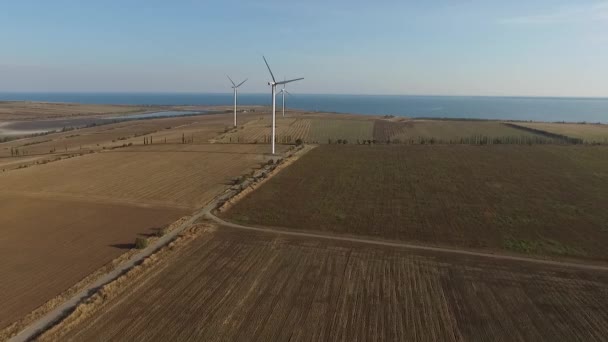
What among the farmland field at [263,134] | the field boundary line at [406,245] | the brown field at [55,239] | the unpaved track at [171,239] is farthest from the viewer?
the farmland field at [263,134]

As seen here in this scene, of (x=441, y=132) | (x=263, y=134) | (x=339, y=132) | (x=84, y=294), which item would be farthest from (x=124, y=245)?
(x=441, y=132)

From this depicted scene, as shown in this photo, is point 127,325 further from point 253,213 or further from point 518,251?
point 518,251

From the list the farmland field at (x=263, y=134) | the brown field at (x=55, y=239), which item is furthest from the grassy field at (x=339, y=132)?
the brown field at (x=55, y=239)

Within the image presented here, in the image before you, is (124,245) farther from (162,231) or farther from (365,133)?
(365,133)

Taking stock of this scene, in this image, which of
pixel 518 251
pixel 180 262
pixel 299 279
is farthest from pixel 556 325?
pixel 180 262

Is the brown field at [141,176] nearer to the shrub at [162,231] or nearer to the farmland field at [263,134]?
the shrub at [162,231]

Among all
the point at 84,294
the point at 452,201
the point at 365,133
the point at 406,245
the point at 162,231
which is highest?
the point at 365,133
